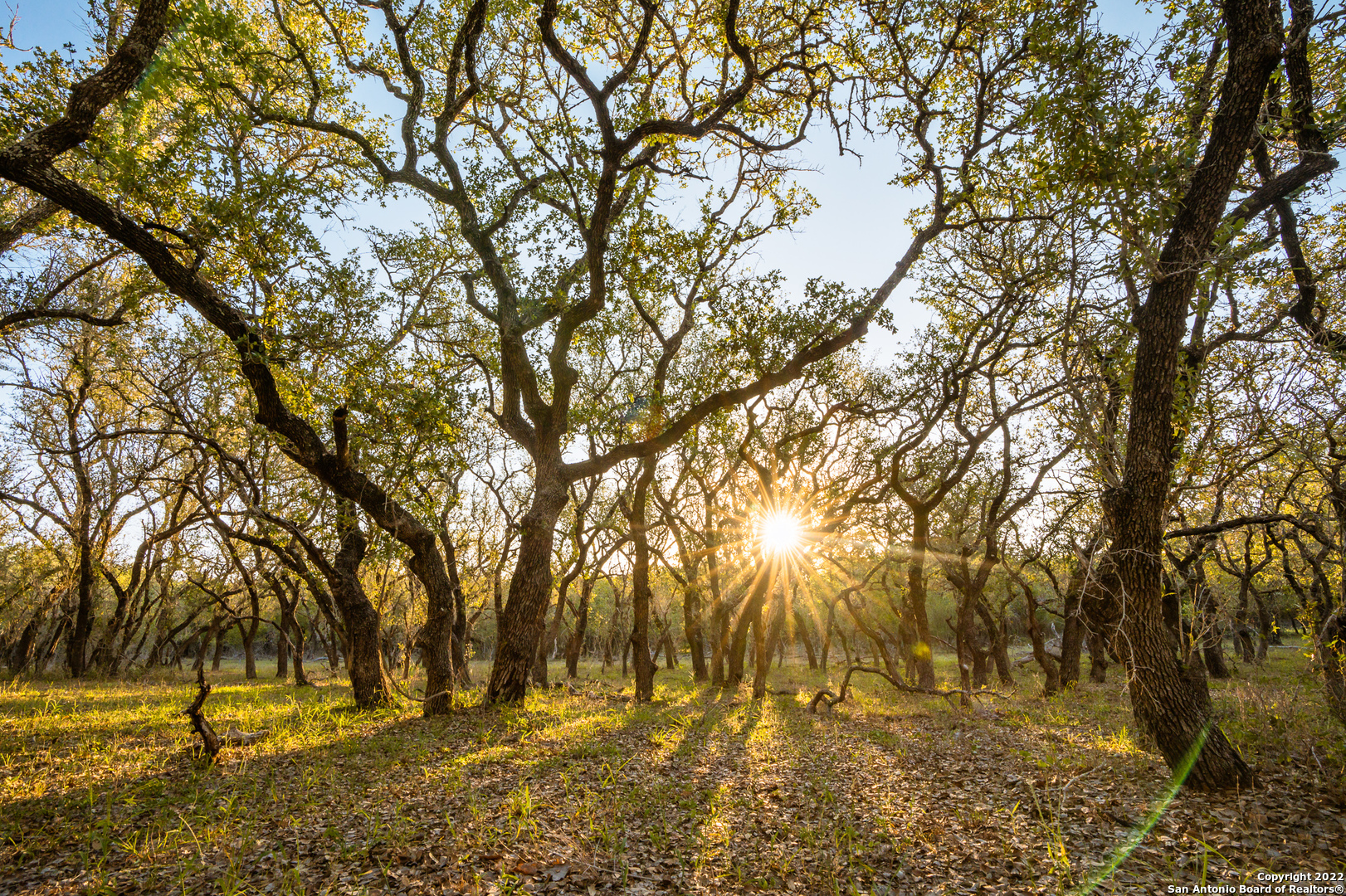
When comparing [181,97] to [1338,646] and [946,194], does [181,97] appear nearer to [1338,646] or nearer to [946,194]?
[946,194]

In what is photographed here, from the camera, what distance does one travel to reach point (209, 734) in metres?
7.59

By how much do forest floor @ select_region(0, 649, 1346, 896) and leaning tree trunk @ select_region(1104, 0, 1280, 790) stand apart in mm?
612

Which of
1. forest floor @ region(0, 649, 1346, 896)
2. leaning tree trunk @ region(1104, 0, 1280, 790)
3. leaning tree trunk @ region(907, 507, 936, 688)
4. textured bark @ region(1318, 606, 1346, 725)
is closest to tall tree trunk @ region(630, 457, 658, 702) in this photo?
forest floor @ region(0, 649, 1346, 896)

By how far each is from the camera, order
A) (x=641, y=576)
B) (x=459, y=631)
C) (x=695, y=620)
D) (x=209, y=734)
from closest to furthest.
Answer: (x=209, y=734), (x=641, y=576), (x=459, y=631), (x=695, y=620)

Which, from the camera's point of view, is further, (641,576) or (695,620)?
(695,620)

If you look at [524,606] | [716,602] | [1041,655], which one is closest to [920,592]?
[1041,655]

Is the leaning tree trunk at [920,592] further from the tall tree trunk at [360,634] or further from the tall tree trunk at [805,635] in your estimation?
the tall tree trunk at [805,635]

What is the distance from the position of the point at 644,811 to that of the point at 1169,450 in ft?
23.7

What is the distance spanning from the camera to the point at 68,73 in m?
9.15

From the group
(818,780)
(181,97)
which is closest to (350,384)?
(181,97)

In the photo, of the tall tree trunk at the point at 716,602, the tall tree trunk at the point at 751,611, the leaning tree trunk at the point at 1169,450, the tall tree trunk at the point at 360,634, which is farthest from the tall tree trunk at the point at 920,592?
the tall tree trunk at the point at 360,634

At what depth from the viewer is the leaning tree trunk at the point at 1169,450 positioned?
610 centimetres

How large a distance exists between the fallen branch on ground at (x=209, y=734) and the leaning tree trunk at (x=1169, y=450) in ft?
35.5

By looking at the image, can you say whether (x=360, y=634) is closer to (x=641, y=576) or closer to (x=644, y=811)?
(x=641, y=576)
